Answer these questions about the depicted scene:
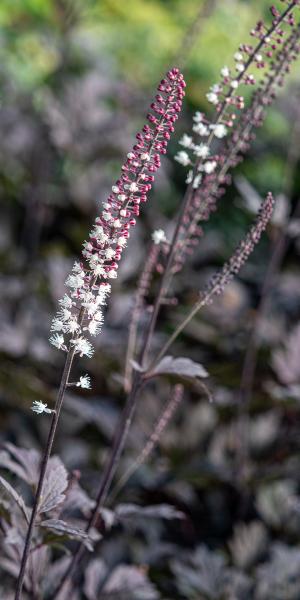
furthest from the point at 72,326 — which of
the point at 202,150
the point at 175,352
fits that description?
the point at 175,352

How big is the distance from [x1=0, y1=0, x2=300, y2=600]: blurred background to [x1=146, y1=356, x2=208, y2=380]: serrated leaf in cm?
26

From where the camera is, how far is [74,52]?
5.68 meters

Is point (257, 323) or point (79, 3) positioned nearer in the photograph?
point (257, 323)

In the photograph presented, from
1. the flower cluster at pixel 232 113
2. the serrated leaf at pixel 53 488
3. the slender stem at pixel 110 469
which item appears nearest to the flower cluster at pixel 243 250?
the flower cluster at pixel 232 113

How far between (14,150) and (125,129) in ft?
2.31

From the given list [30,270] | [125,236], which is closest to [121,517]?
[125,236]

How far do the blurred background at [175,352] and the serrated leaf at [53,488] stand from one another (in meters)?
0.39

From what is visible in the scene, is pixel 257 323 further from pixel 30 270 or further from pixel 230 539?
pixel 30 270

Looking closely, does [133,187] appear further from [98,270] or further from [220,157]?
[220,157]

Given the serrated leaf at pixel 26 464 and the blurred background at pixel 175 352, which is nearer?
the serrated leaf at pixel 26 464

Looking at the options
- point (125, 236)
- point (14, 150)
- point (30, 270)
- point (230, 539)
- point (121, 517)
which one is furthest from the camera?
point (14, 150)

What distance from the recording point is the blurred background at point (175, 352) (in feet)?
7.82

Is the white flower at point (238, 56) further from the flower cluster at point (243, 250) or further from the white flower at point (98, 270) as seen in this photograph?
the white flower at point (98, 270)

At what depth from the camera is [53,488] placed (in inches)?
53.4
